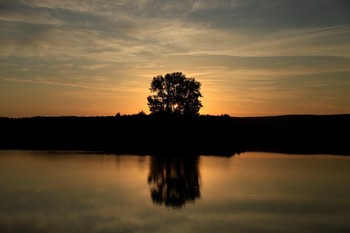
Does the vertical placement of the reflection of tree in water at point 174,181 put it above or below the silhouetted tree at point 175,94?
below

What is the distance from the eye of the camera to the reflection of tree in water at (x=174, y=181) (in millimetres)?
19406

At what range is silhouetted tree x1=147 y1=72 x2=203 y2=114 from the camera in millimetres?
63031

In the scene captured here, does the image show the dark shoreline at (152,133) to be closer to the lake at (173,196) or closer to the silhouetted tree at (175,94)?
the silhouetted tree at (175,94)

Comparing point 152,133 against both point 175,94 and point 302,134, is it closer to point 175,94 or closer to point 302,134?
point 175,94

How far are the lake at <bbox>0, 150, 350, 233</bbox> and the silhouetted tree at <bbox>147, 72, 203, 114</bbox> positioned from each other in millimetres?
29861

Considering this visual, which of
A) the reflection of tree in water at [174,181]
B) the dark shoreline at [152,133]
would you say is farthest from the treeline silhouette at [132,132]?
the reflection of tree in water at [174,181]

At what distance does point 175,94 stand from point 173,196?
144 ft

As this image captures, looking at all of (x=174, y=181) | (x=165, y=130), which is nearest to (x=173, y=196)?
(x=174, y=181)

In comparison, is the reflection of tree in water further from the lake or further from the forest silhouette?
the forest silhouette

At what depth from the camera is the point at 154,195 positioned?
20.1 m

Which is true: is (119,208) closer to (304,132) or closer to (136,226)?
(136,226)

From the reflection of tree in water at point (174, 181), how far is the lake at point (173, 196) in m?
0.05

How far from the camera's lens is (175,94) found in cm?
6338

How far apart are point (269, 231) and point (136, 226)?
15.1 ft
